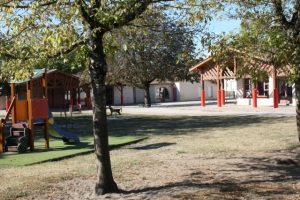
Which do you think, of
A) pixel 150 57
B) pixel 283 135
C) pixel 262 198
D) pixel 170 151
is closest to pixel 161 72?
pixel 150 57

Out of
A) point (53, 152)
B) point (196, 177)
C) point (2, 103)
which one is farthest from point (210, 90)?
point (196, 177)

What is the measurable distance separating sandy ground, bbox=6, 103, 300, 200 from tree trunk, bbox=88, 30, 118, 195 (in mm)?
266

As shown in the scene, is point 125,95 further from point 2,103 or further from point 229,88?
point 229,88

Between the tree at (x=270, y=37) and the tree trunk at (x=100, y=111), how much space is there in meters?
2.15

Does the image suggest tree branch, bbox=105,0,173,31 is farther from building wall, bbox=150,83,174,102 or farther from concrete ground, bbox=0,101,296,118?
building wall, bbox=150,83,174,102

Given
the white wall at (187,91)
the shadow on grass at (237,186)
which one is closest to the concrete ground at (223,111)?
the shadow on grass at (237,186)

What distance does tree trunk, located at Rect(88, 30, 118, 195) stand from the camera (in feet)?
27.7

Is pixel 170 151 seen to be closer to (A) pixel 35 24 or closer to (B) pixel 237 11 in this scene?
(B) pixel 237 11

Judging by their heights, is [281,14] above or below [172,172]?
above

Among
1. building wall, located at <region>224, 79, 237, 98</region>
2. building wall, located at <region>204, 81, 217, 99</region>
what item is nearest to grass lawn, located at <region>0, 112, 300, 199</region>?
building wall, located at <region>224, 79, 237, 98</region>

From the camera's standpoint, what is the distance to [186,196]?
8.38 metres

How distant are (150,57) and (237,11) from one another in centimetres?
3321

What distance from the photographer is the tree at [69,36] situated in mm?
7211

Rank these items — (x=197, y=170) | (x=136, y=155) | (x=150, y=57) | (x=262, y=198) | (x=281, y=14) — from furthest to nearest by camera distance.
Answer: (x=150, y=57) → (x=136, y=155) → (x=197, y=170) → (x=281, y=14) → (x=262, y=198)
